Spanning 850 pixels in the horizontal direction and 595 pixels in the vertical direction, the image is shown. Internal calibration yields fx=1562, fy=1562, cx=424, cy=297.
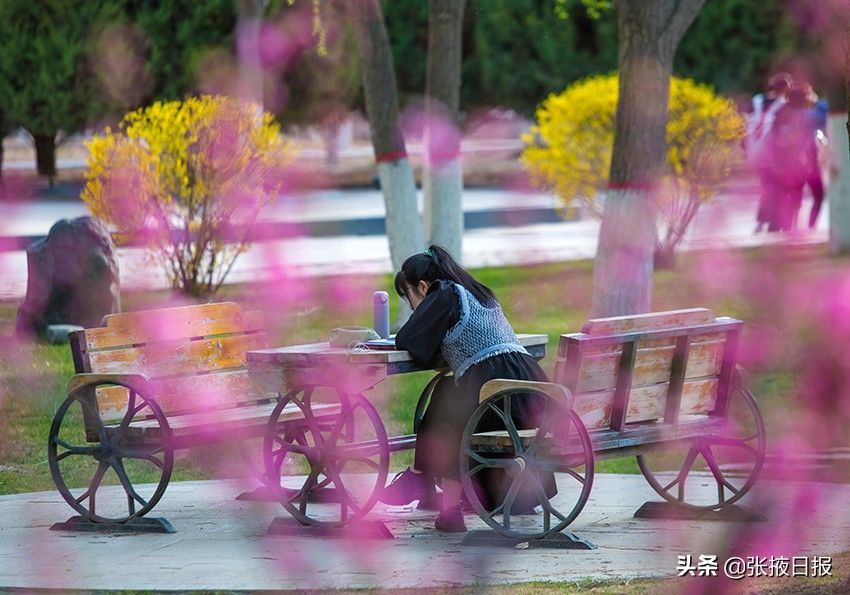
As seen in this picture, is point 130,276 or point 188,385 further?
point 130,276

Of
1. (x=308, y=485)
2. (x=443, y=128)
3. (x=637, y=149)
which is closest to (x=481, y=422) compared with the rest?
(x=308, y=485)

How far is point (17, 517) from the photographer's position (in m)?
6.90

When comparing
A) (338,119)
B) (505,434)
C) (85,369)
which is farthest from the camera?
(338,119)

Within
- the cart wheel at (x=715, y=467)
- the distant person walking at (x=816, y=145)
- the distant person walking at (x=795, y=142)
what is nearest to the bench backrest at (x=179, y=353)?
the cart wheel at (x=715, y=467)

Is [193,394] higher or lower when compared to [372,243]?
higher

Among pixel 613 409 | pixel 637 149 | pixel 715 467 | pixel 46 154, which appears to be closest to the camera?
pixel 613 409

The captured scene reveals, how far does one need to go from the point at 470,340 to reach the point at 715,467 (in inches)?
48.8

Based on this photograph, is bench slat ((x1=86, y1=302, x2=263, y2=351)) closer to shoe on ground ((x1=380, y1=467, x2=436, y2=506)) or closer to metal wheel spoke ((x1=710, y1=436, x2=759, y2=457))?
shoe on ground ((x1=380, y1=467, x2=436, y2=506))

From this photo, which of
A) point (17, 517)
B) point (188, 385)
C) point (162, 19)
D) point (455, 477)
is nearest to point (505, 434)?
point (455, 477)

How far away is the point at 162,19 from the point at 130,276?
13.1 metres

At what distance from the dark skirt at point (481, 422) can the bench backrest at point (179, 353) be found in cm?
120

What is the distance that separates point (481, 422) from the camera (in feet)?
21.2

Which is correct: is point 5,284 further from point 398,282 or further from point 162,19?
point 162,19

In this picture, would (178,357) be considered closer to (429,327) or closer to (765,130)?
(429,327)
